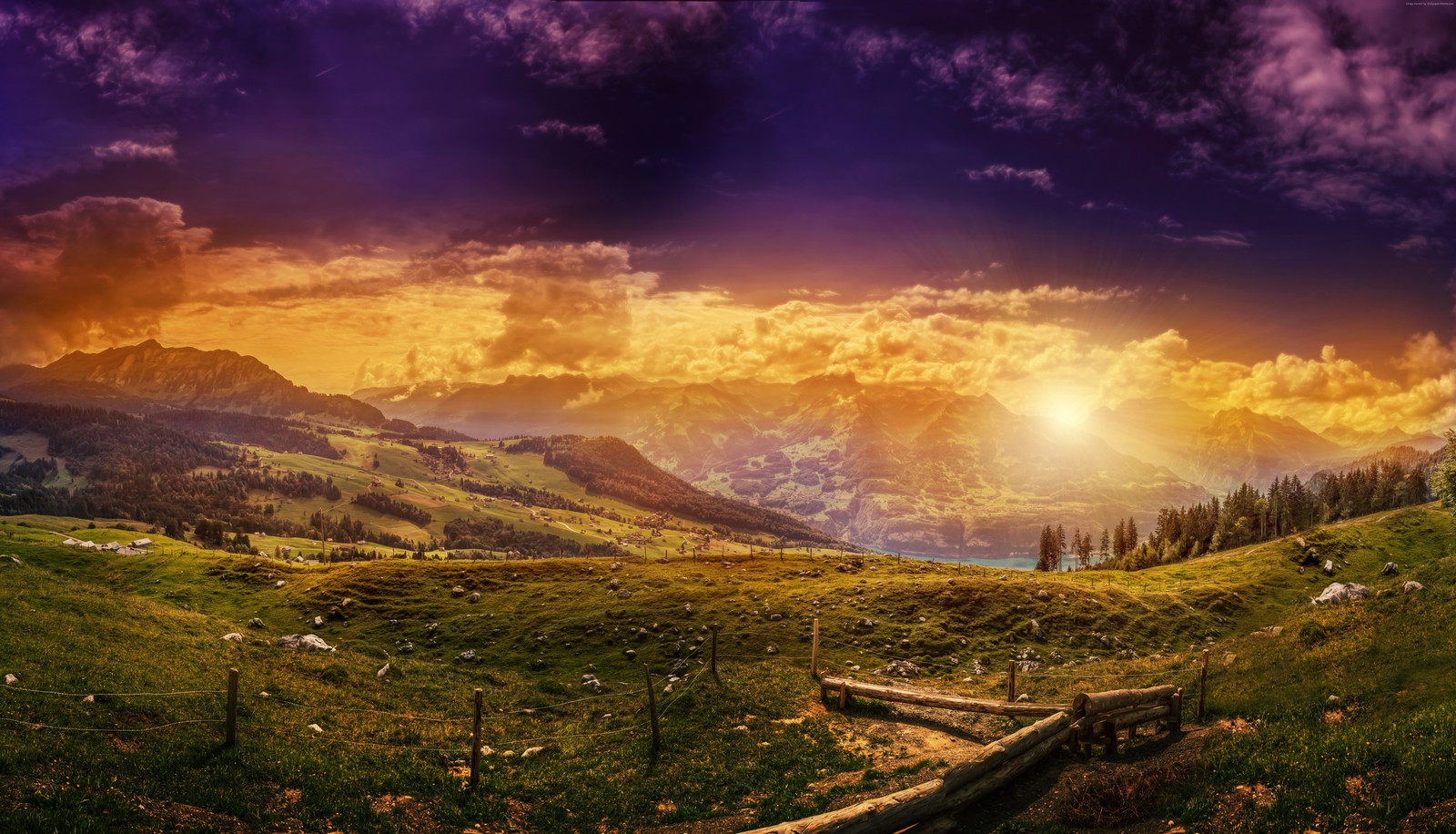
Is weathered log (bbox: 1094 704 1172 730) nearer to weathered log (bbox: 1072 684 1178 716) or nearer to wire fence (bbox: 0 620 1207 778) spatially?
weathered log (bbox: 1072 684 1178 716)

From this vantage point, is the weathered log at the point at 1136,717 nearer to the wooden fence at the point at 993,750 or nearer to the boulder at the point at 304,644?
the wooden fence at the point at 993,750

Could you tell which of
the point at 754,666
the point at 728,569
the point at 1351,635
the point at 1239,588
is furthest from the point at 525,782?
the point at 1239,588

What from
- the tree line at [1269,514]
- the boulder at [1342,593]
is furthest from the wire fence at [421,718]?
the tree line at [1269,514]

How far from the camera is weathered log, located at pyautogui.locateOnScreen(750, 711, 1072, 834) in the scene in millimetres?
18391

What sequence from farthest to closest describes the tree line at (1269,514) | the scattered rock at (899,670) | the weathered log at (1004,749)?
the tree line at (1269,514) < the scattered rock at (899,670) < the weathered log at (1004,749)

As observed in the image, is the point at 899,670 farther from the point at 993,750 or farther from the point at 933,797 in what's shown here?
the point at 933,797

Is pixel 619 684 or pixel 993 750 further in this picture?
pixel 619 684

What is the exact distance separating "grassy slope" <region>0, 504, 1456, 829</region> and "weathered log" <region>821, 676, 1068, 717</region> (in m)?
2.60

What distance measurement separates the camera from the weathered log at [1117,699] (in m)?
26.5

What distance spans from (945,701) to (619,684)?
27.9 m

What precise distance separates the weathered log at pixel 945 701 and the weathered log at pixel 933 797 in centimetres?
401

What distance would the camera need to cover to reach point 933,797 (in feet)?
68.2

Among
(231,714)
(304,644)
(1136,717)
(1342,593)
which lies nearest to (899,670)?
(1136,717)

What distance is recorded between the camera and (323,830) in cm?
2036
